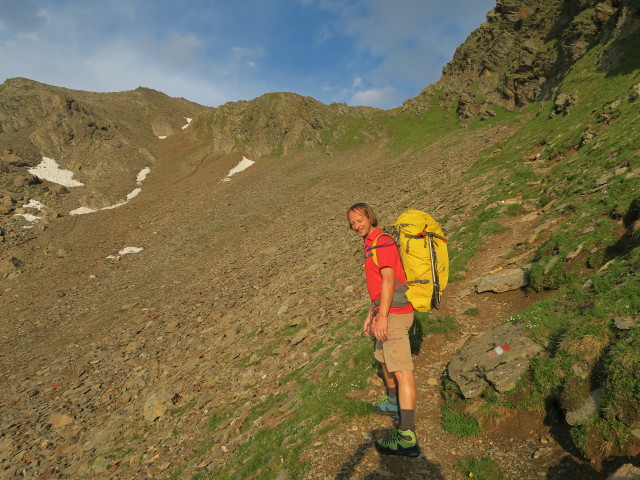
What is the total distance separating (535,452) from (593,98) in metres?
31.8

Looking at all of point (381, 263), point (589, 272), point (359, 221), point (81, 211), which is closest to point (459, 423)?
point (381, 263)

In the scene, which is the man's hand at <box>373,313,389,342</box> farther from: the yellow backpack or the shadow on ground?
the shadow on ground

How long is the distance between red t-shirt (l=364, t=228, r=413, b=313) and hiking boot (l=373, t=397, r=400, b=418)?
2240 millimetres

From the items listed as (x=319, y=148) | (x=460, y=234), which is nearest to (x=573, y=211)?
(x=460, y=234)

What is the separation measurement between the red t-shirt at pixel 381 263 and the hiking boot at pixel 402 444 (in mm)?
2072

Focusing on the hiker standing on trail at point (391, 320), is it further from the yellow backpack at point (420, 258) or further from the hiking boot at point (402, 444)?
the yellow backpack at point (420, 258)

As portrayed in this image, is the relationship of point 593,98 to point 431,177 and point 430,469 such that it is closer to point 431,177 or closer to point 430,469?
point 431,177

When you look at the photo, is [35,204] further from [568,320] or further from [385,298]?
[568,320]

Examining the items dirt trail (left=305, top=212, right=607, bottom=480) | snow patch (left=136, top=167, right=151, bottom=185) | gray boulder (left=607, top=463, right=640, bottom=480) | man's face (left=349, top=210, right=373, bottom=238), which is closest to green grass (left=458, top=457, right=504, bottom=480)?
dirt trail (left=305, top=212, right=607, bottom=480)

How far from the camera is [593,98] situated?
2691 centimetres

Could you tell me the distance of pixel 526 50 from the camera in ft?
188

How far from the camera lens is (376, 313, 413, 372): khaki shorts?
5812 mm

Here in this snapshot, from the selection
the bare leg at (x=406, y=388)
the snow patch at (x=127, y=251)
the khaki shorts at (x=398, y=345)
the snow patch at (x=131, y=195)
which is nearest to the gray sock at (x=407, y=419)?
the bare leg at (x=406, y=388)

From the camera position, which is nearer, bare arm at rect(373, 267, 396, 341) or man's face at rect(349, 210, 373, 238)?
bare arm at rect(373, 267, 396, 341)
